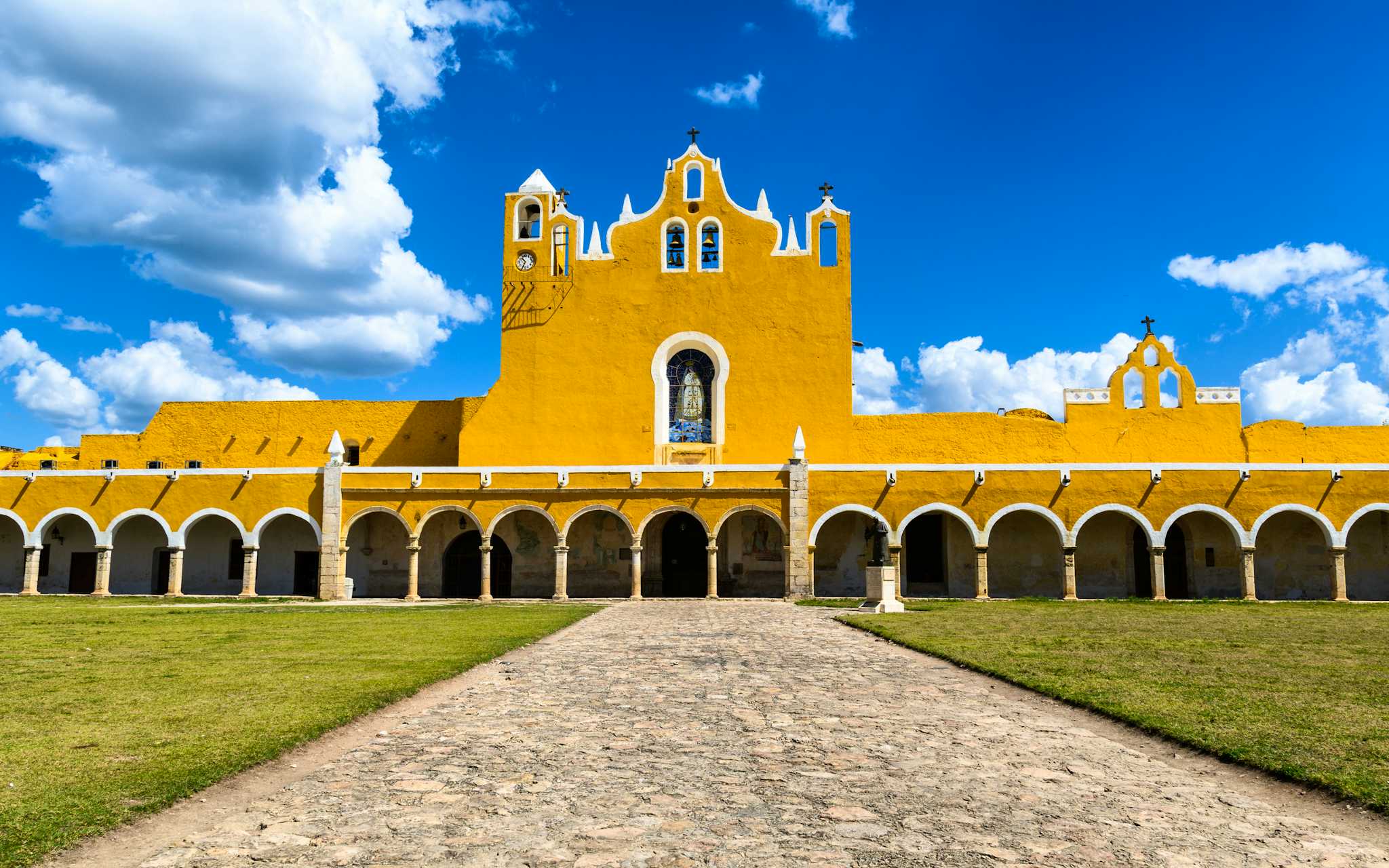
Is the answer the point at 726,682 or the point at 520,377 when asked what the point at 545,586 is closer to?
the point at 520,377

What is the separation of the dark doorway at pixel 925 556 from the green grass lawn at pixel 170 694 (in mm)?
12644

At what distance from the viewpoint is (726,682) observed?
907 cm

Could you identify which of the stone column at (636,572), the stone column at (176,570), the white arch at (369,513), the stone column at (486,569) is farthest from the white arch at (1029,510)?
the stone column at (176,570)

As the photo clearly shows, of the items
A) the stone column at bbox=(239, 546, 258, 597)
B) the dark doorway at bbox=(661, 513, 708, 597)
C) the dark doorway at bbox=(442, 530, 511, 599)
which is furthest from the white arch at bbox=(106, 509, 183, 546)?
the dark doorway at bbox=(661, 513, 708, 597)

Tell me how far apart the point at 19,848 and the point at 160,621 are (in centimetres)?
1328

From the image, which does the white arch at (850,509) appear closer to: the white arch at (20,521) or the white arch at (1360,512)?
the white arch at (1360,512)

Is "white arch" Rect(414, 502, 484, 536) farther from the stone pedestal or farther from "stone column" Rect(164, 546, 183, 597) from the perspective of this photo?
A: the stone pedestal

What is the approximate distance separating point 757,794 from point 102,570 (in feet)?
87.0

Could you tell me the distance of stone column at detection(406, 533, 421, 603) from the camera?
24578 mm

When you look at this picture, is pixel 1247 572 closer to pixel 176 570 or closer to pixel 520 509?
pixel 520 509

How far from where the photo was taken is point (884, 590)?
1880 centimetres

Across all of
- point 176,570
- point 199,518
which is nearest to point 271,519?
point 199,518

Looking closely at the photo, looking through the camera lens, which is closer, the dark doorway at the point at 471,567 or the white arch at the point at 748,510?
the white arch at the point at 748,510

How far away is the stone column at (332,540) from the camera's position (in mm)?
24953
